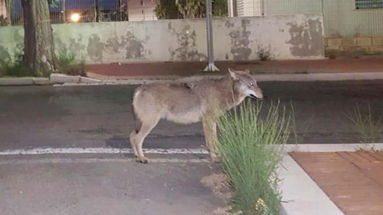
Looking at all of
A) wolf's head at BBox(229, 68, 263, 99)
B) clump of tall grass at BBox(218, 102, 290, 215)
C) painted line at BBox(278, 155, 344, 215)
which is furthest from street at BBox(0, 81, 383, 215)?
wolf's head at BBox(229, 68, 263, 99)

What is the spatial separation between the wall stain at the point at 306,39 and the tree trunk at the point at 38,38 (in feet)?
25.4

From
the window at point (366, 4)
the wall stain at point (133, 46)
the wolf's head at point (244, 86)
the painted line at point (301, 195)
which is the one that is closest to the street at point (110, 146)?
the painted line at point (301, 195)

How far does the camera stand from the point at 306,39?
2394 centimetres

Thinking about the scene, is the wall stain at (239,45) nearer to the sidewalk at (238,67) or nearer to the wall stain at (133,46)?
the sidewalk at (238,67)

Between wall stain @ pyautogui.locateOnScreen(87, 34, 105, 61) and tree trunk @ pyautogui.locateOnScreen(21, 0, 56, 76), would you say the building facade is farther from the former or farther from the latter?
tree trunk @ pyautogui.locateOnScreen(21, 0, 56, 76)

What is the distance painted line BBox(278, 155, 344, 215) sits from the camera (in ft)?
18.8

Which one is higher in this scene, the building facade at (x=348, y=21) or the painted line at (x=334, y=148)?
the building facade at (x=348, y=21)

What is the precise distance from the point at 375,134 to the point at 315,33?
15.1 m

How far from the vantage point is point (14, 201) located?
22.7 ft

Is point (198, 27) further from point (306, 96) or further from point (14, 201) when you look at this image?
point (14, 201)

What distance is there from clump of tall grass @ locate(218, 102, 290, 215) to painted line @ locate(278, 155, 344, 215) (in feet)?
0.34

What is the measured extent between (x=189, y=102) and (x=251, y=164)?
7.47 ft

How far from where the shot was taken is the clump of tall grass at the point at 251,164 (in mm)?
6023

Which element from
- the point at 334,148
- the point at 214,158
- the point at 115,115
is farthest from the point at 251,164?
the point at 115,115
